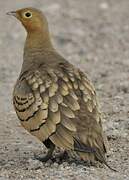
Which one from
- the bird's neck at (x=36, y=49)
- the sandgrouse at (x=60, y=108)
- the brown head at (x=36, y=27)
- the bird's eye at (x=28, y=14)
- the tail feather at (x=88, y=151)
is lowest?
the tail feather at (x=88, y=151)

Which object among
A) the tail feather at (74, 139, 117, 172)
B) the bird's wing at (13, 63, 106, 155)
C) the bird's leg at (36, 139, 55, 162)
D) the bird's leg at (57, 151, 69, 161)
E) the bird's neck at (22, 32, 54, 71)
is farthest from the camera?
the bird's neck at (22, 32, 54, 71)

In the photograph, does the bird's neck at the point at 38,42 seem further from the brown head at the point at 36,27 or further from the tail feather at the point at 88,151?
the tail feather at the point at 88,151

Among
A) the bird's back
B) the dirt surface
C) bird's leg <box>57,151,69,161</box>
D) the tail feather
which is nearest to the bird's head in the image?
the bird's back

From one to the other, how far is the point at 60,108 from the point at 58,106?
0.03 metres

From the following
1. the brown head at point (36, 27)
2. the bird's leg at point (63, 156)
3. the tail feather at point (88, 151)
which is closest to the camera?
the tail feather at point (88, 151)

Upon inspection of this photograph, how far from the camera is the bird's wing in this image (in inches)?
300

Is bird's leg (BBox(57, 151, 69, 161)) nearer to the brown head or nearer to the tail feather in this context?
the tail feather

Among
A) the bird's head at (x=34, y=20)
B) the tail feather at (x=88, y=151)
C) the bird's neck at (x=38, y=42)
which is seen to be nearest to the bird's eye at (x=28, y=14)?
the bird's head at (x=34, y=20)

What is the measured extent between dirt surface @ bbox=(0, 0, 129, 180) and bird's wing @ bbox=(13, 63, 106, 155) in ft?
1.23

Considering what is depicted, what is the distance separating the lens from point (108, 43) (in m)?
16.2

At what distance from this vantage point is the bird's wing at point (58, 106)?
300 inches

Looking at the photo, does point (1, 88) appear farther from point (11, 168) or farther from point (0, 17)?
point (0, 17)

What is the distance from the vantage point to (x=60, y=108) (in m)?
7.74

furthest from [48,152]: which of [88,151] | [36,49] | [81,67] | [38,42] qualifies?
[81,67]
